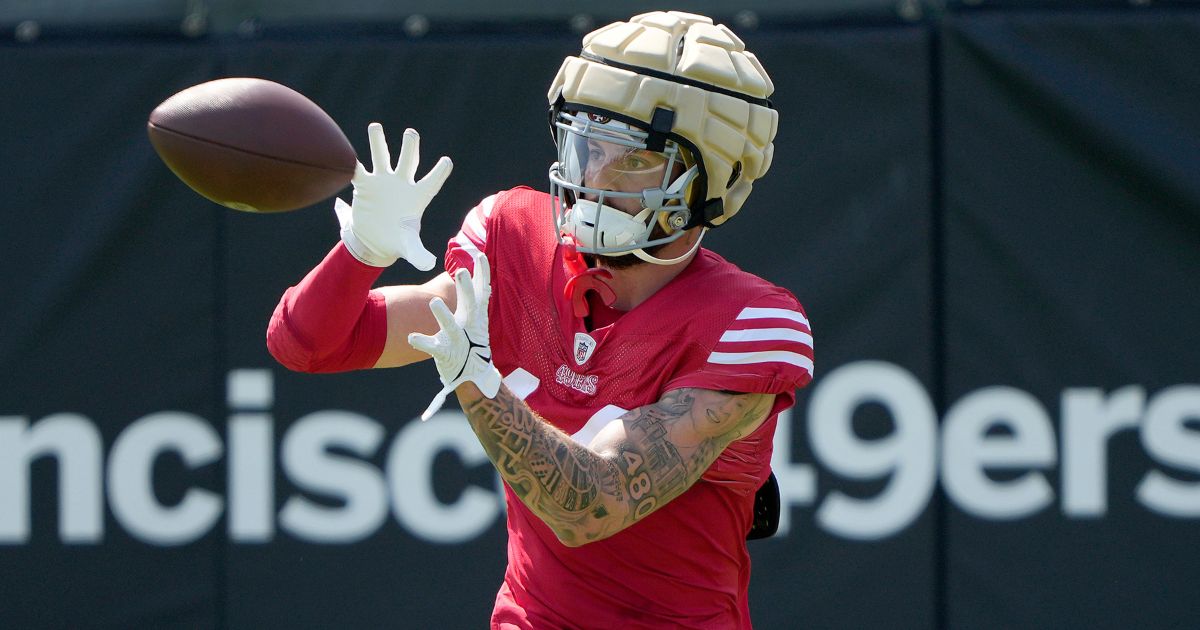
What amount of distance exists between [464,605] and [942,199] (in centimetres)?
182

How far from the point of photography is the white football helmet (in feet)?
8.56

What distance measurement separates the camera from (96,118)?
4148mm

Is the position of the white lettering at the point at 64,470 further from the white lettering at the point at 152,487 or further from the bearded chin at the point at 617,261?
the bearded chin at the point at 617,261

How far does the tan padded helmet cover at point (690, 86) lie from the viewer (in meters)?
2.62

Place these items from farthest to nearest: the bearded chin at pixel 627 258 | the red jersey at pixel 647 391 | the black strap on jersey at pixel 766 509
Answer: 1. the black strap on jersey at pixel 766 509
2. the bearded chin at pixel 627 258
3. the red jersey at pixel 647 391

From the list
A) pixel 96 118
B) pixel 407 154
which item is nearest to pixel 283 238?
pixel 96 118

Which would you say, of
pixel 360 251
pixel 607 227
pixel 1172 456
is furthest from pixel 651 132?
pixel 1172 456

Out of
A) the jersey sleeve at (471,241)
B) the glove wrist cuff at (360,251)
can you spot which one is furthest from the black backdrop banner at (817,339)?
the glove wrist cuff at (360,251)

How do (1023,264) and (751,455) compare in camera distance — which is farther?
(1023,264)

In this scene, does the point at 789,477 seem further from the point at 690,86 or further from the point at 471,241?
the point at 690,86

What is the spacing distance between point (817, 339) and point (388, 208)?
2.01 meters

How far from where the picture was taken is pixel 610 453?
239 cm

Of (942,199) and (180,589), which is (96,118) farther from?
(942,199)

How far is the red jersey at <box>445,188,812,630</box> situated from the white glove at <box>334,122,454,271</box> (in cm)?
27
